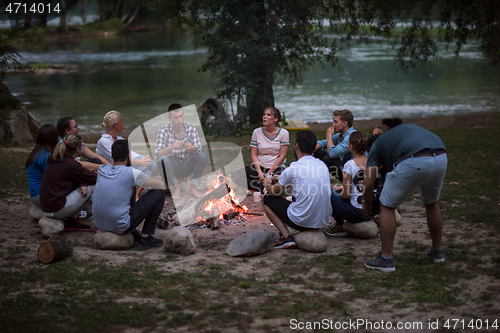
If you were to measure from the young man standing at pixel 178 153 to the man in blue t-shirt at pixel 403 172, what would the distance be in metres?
3.21

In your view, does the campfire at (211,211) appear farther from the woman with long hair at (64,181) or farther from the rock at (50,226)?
the rock at (50,226)

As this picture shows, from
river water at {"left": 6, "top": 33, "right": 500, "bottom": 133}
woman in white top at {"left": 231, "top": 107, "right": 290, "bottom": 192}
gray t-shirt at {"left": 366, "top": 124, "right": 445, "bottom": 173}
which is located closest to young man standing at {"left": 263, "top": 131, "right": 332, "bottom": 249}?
gray t-shirt at {"left": 366, "top": 124, "right": 445, "bottom": 173}

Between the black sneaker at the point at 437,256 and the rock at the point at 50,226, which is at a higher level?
the rock at the point at 50,226

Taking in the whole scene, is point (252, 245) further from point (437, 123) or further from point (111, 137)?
point (437, 123)

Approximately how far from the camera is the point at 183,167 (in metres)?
7.08

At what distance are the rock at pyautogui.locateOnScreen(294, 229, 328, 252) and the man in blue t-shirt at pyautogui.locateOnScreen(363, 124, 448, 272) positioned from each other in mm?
564

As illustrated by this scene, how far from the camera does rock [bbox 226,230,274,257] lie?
479 centimetres

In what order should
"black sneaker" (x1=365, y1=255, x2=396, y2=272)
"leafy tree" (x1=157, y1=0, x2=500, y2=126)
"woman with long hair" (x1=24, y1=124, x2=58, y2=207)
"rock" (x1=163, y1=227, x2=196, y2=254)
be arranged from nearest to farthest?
"black sneaker" (x1=365, y1=255, x2=396, y2=272) → "rock" (x1=163, y1=227, x2=196, y2=254) → "woman with long hair" (x1=24, y1=124, x2=58, y2=207) → "leafy tree" (x1=157, y1=0, x2=500, y2=126)

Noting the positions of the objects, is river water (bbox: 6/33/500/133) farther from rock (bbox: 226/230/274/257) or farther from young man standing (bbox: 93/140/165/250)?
young man standing (bbox: 93/140/165/250)

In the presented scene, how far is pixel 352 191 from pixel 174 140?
9.86 ft

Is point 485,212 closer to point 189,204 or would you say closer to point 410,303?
point 410,303

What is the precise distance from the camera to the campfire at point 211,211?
5914 mm

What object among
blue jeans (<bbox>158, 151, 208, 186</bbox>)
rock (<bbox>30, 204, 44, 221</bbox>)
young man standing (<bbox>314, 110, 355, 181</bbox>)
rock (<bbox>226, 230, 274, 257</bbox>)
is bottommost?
rock (<bbox>226, 230, 274, 257</bbox>)

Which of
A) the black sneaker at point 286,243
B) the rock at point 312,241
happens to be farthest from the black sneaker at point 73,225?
the rock at point 312,241
